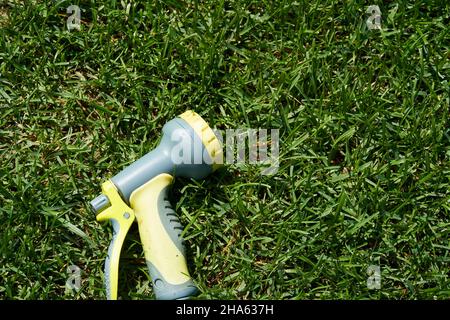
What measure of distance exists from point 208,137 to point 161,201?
31 cm

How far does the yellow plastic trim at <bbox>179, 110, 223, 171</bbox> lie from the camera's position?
10.5 ft

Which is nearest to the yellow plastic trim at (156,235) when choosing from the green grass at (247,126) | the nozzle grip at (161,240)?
the nozzle grip at (161,240)

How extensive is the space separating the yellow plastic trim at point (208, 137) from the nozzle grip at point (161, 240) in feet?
0.64

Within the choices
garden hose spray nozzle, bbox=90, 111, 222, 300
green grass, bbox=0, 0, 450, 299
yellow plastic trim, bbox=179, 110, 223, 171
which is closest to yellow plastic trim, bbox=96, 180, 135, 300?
garden hose spray nozzle, bbox=90, 111, 222, 300

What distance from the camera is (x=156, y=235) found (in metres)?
3.16

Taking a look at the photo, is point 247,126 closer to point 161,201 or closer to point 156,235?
point 161,201

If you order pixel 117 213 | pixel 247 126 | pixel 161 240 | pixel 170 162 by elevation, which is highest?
pixel 247 126

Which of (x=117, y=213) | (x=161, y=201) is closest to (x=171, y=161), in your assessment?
(x=161, y=201)

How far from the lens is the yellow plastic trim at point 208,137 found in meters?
3.21

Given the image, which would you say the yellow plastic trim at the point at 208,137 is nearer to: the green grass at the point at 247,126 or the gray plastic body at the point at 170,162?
the gray plastic body at the point at 170,162

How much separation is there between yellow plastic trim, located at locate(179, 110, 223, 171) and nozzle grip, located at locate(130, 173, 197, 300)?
20 centimetres

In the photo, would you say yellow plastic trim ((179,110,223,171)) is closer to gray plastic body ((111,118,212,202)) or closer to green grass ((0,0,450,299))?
gray plastic body ((111,118,212,202))
